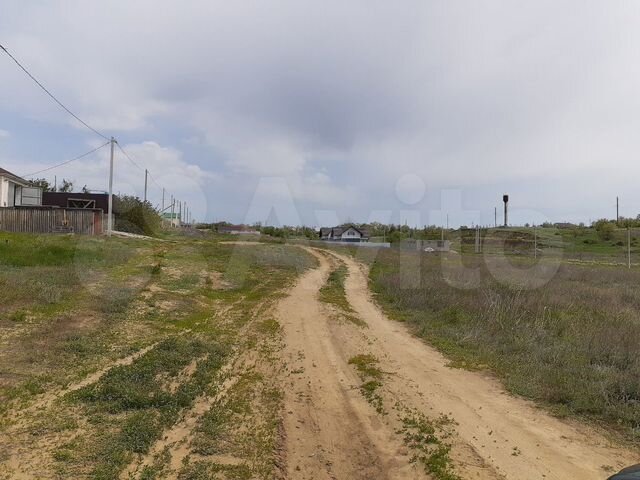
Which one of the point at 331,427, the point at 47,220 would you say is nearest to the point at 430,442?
the point at 331,427

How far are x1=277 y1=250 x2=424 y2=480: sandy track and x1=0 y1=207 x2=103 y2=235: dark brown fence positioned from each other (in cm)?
2142

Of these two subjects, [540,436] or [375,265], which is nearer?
[540,436]

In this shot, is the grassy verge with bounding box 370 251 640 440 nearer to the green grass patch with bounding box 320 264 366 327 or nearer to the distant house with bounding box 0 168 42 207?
the green grass patch with bounding box 320 264 366 327

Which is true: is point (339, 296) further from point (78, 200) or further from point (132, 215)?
point (132, 215)

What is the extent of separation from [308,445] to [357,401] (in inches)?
54.3

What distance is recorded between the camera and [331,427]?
16.0 feet

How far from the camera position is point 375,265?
80.5ft

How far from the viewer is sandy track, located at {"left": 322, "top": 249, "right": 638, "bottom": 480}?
4.11 metres

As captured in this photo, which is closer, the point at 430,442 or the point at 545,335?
the point at 430,442

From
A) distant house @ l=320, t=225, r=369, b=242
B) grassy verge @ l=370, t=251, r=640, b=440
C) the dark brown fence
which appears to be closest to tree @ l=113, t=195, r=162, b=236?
the dark brown fence

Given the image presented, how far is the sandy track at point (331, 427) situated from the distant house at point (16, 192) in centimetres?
2631

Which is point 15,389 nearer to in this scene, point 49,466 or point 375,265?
point 49,466

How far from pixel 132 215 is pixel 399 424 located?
123 feet

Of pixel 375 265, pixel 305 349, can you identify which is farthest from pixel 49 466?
pixel 375 265
